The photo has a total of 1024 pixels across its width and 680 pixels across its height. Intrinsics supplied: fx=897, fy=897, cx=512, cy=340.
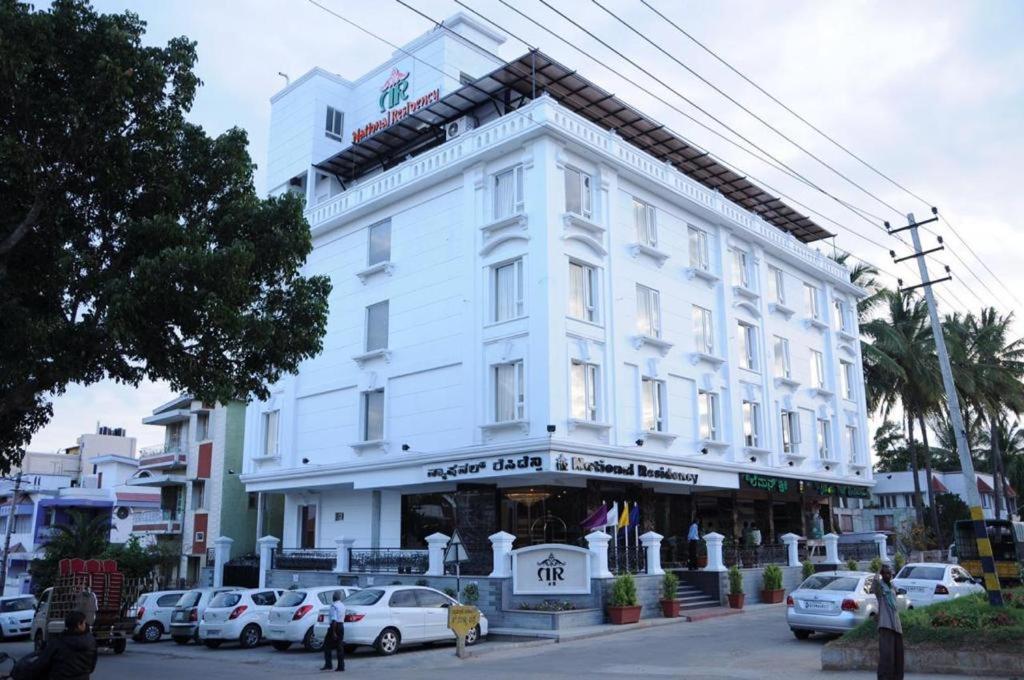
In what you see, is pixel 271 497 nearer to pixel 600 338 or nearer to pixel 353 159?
pixel 353 159

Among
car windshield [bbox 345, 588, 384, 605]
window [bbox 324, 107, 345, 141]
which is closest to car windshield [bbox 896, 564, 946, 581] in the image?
car windshield [bbox 345, 588, 384, 605]

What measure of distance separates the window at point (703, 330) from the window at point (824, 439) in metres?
8.38

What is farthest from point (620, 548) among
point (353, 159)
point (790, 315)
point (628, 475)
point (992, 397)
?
point (992, 397)

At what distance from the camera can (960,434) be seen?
837 inches

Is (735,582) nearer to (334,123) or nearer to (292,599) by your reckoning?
(292,599)

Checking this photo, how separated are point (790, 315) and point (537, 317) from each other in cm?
1513

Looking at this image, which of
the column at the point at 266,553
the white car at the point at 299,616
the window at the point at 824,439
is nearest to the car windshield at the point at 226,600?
the white car at the point at 299,616

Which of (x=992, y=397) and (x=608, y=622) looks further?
(x=992, y=397)

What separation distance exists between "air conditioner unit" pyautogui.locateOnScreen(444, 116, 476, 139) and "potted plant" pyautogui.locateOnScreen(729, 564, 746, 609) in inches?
684

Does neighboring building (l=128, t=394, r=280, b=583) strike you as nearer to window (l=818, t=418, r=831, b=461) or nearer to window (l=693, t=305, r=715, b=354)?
window (l=693, t=305, r=715, b=354)

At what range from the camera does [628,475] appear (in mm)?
26156

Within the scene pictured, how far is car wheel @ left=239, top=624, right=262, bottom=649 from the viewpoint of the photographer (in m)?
23.2

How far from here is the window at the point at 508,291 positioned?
26.4 metres

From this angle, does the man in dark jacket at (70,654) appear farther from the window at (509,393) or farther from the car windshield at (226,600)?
the window at (509,393)
